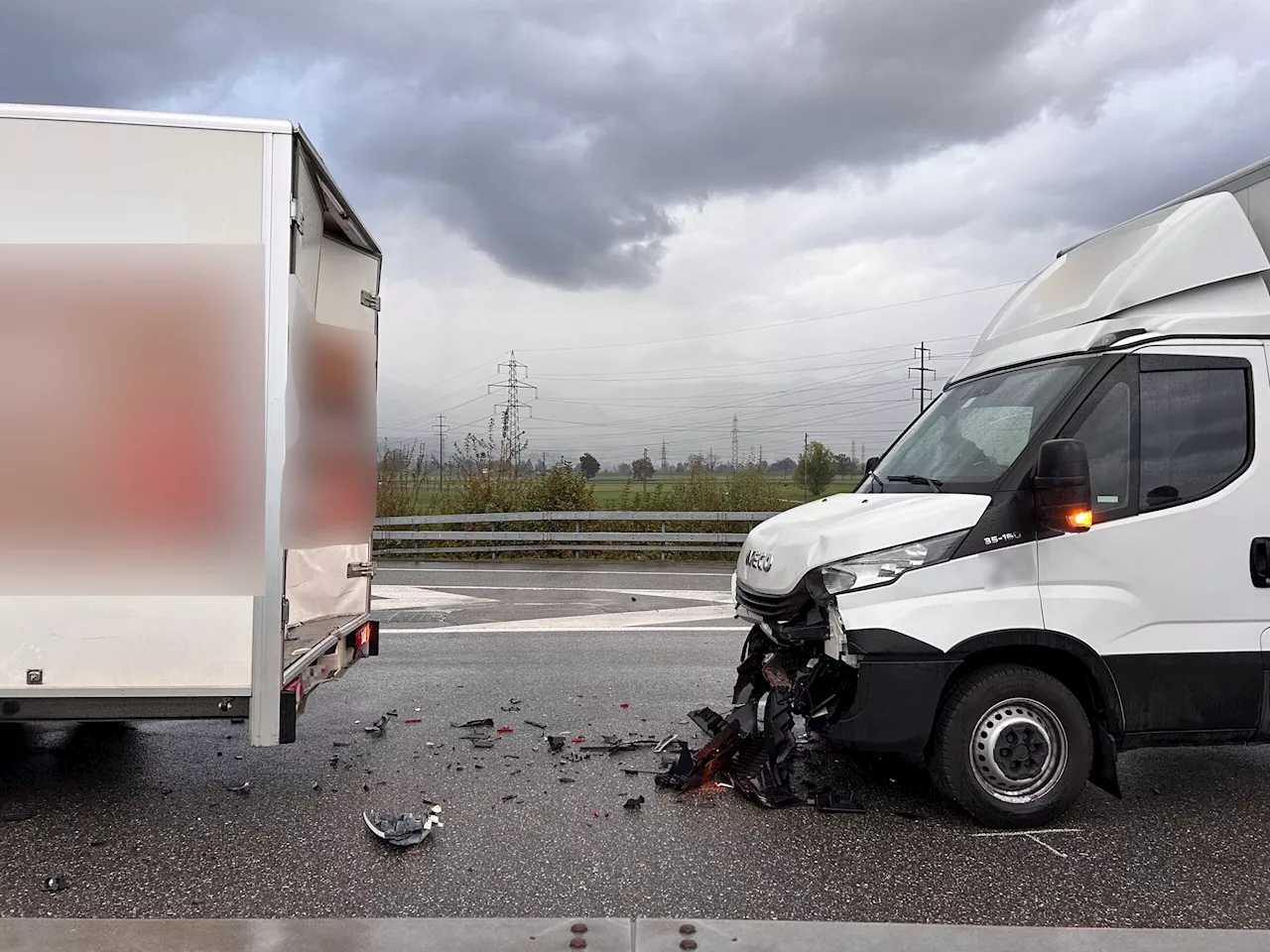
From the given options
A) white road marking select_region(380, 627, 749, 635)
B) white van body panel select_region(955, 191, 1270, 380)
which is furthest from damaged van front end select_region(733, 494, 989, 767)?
white road marking select_region(380, 627, 749, 635)

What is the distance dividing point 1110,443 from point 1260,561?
0.92 m

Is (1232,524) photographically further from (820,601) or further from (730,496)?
(730,496)

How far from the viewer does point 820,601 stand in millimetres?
4301

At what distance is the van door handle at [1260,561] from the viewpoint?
4.32 m

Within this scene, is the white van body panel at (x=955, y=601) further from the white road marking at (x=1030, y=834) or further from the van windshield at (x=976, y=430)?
the white road marking at (x=1030, y=834)

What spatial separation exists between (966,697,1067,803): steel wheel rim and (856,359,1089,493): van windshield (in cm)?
111

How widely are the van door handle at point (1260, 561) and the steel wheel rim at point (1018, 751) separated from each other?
121 centimetres

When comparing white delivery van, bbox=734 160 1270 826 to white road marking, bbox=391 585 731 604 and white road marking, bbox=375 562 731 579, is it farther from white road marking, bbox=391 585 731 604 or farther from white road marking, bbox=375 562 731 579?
white road marking, bbox=375 562 731 579

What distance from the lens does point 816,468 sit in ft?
73.1

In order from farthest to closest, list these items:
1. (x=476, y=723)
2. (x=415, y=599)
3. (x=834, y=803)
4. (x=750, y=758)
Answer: (x=415, y=599) → (x=476, y=723) → (x=750, y=758) → (x=834, y=803)

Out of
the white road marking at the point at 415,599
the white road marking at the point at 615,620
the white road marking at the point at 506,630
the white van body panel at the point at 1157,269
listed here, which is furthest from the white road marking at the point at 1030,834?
the white road marking at the point at 415,599

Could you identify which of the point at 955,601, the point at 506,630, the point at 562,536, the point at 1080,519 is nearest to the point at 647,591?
the point at 506,630

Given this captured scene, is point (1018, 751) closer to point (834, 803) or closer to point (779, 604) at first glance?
point (834, 803)

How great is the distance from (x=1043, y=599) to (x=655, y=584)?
31.8ft
